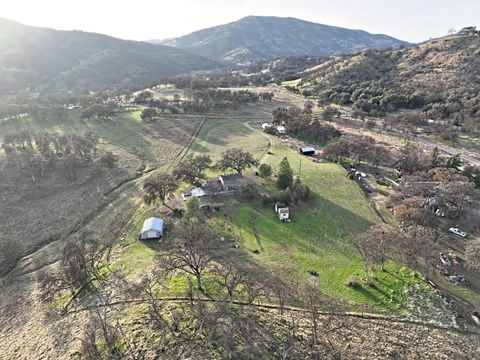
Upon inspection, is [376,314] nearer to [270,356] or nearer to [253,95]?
[270,356]

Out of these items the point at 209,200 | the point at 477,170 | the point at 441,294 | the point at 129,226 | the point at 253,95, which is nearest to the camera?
the point at 441,294

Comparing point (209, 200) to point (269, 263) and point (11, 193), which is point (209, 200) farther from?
point (11, 193)

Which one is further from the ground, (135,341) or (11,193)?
(135,341)

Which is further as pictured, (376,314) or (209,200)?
(209,200)

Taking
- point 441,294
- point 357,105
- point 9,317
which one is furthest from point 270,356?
point 357,105

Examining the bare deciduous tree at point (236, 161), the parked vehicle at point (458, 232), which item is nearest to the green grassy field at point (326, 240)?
the parked vehicle at point (458, 232)

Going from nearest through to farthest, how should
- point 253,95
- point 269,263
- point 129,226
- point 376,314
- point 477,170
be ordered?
point 376,314 < point 269,263 < point 129,226 < point 477,170 < point 253,95

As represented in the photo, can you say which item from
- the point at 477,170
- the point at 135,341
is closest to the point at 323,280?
the point at 135,341
